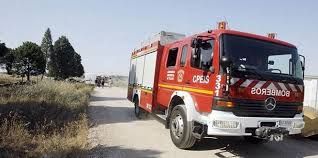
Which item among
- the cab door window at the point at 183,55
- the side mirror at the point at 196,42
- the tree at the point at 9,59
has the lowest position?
the cab door window at the point at 183,55

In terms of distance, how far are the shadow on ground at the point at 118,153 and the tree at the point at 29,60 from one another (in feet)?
170

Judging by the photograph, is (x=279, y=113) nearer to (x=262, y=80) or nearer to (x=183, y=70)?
(x=262, y=80)

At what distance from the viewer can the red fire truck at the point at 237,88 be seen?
7809mm

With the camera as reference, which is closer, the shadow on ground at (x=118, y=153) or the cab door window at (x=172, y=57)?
the shadow on ground at (x=118, y=153)

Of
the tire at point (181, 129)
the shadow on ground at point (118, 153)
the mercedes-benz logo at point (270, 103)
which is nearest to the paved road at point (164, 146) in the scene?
the shadow on ground at point (118, 153)

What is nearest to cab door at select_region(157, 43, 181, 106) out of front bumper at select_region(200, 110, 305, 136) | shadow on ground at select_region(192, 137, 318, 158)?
shadow on ground at select_region(192, 137, 318, 158)

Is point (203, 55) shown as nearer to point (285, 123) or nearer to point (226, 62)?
point (226, 62)

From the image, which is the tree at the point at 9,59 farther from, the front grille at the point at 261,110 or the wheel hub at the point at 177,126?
the front grille at the point at 261,110

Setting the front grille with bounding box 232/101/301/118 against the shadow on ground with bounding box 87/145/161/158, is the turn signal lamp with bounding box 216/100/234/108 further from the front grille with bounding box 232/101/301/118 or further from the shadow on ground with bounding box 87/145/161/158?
the shadow on ground with bounding box 87/145/161/158

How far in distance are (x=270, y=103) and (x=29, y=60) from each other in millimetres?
55436

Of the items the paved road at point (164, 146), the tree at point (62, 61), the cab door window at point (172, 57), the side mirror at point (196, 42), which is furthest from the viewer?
the tree at point (62, 61)

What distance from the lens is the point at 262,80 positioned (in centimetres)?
809

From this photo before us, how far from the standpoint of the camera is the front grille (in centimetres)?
789

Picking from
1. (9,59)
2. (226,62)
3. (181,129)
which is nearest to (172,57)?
(181,129)
